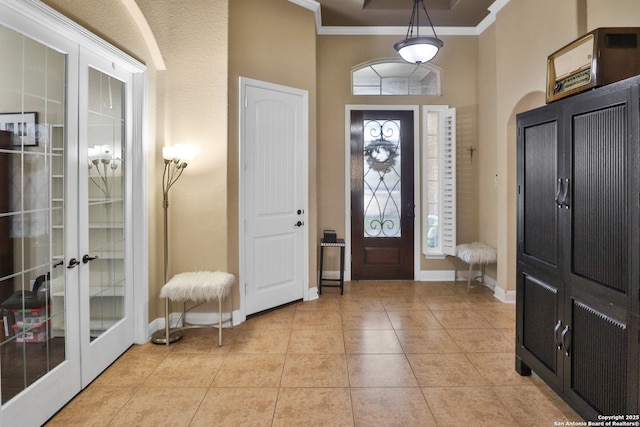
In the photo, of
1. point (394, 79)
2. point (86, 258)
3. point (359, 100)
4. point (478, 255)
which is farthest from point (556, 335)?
point (394, 79)

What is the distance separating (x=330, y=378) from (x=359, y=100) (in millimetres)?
3968

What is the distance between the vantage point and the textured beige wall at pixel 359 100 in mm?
5555

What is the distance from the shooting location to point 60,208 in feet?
8.24

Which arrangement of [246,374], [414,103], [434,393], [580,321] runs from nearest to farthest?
[580,321]
[434,393]
[246,374]
[414,103]

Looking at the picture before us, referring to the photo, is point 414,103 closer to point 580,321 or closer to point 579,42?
point 579,42

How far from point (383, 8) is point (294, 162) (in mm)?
2276

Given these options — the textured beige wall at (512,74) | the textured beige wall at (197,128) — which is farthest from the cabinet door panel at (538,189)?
the textured beige wall at (197,128)

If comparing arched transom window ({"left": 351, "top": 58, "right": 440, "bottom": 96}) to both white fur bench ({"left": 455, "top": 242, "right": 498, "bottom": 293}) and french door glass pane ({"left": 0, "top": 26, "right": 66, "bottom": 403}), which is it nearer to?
white fur bench ({"left": 455, "top": 242, "right": 498, "bottom": 293})

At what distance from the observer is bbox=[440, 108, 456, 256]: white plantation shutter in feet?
17.6

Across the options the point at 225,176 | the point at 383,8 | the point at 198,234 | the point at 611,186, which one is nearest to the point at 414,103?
the point at 383,8

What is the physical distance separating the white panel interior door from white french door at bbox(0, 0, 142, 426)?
3.60ft

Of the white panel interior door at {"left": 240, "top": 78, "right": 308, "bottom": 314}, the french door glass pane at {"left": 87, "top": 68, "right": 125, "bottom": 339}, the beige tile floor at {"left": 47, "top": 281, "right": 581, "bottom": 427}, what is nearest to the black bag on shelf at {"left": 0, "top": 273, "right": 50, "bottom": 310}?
the french door glass pane at {"left": 87, "top": 68, "right": 125, "bottom": 339}

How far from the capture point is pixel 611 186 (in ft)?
6.31

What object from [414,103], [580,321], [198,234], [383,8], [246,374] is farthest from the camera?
[414,103]
